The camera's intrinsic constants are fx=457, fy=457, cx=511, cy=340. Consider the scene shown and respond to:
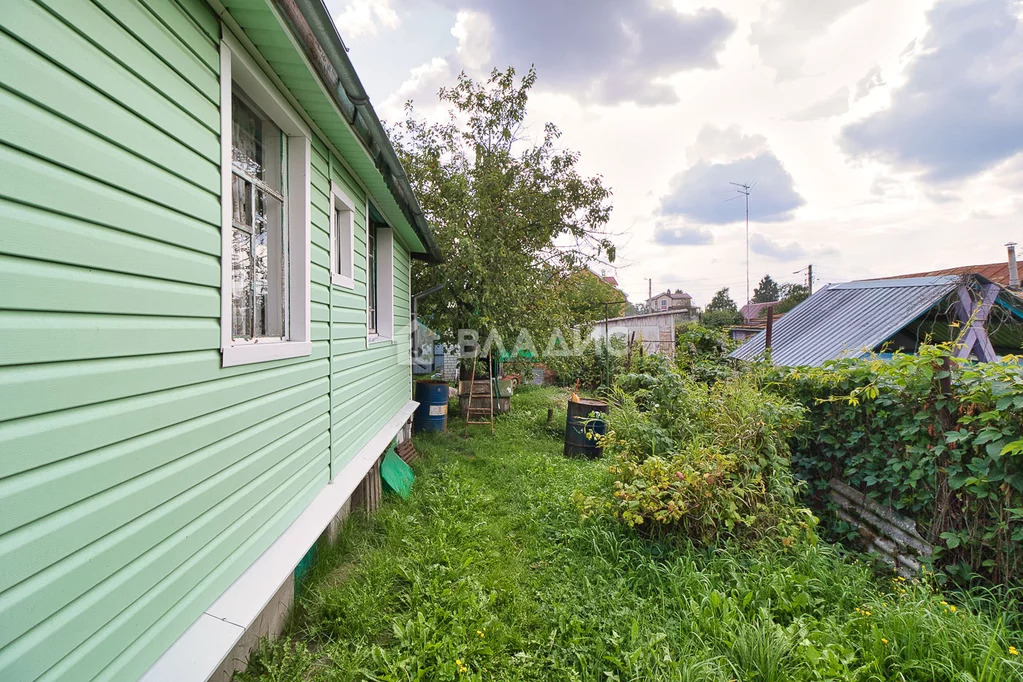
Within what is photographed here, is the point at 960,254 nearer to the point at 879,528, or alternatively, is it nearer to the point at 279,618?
the point at 879,528

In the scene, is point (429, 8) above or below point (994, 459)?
above

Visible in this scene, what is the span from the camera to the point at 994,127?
7.40 m

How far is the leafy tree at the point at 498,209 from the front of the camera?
970 centimetres

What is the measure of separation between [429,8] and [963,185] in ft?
37.5

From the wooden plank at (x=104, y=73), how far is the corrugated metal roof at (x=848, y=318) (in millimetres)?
6656

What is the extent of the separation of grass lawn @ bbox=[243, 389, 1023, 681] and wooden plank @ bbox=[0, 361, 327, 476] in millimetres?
1515

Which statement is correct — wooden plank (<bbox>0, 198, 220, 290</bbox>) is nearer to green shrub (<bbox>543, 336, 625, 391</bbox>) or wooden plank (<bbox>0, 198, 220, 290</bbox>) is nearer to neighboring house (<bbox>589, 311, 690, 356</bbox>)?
green shrub (<bbox>543, 336, 625, 391</bbox>)

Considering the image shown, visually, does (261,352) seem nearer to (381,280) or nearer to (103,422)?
(103,422)

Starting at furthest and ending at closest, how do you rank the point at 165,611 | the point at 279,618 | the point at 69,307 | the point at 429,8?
the point at 429,8, the point at 279,618, the point at 165,611, the point at 69,307

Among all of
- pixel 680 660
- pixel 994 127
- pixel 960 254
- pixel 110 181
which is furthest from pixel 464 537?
pixel 960 254

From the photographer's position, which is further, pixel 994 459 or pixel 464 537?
pixel 464 537

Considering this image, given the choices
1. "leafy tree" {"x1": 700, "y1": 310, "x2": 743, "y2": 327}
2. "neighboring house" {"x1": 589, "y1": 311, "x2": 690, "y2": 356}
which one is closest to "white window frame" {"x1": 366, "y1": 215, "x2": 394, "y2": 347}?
"neighboring house" {"x1": 589, "y1": 311, "x2": 690, "y2": 356}

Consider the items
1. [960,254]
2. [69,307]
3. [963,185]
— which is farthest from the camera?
[960,254]

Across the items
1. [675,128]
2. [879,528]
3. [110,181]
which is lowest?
[879,528]
